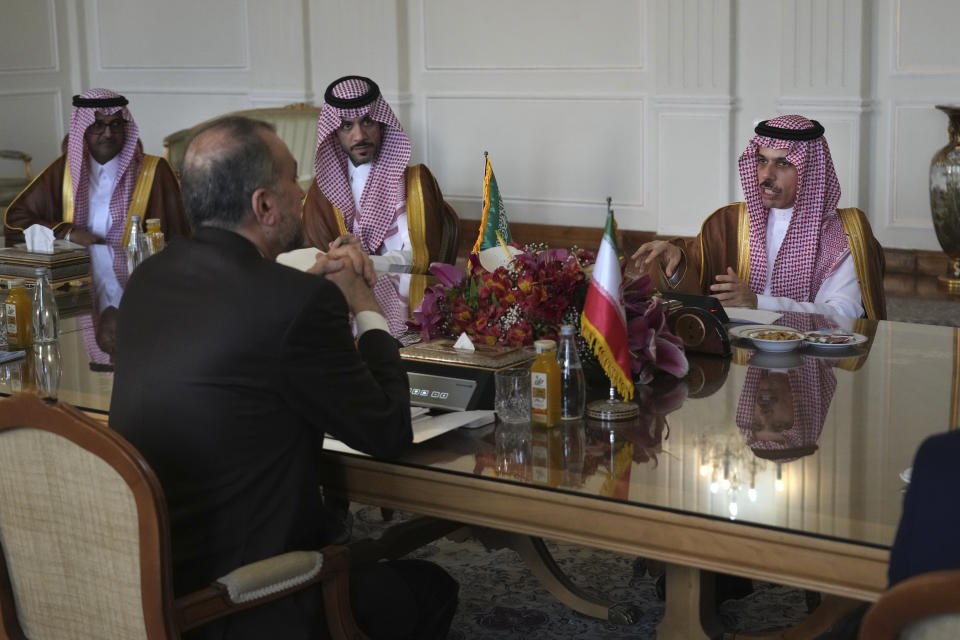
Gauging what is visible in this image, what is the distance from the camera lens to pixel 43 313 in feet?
10.4

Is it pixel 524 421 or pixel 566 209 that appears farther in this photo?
pixel 566 209

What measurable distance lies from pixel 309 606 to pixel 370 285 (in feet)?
2.36

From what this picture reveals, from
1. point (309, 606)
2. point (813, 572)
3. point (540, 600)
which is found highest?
point (813, 572)

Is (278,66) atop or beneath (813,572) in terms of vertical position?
atop

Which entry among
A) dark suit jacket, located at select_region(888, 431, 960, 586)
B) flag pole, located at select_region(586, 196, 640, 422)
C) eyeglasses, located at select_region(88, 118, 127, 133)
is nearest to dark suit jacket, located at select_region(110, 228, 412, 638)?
flag pole, located at select_region(586, 196, 640, 422)

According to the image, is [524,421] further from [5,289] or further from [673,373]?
[5,289]

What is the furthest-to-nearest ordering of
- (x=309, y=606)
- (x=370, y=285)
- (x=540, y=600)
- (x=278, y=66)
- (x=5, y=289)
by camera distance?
(x=278, y=66), (x=5, y=289), (x=540, y=600), (x=370, y=285), (x=309, y=606)

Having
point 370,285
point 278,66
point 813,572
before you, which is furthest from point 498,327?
point 278,66

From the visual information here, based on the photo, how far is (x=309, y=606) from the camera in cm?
203

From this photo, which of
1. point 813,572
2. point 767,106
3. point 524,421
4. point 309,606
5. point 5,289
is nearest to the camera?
point 813,572

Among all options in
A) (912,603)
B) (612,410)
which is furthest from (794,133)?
(912,603)

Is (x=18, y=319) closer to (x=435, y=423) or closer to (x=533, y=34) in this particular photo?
(x=435, y=423)

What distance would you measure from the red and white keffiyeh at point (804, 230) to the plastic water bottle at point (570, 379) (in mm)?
1742

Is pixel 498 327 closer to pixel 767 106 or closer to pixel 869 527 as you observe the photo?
pixel 869 527
